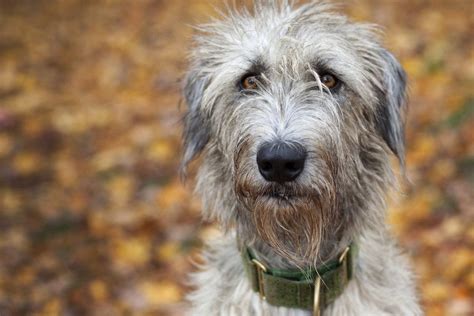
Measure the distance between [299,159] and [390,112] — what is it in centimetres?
89

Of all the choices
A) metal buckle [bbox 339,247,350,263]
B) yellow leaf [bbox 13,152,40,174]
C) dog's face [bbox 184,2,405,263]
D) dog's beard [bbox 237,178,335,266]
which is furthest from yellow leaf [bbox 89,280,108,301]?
metal buckle [bbox 339,247,350,263]

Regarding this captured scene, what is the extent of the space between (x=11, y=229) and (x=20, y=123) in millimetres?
2686

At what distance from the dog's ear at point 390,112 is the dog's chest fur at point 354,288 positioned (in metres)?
0.50

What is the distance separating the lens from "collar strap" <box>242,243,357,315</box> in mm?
3510

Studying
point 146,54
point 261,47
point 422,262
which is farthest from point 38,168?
point 261,47

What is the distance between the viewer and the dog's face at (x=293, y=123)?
3193 mm

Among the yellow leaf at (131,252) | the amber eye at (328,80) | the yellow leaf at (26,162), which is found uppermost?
the amber eye at (328,80)

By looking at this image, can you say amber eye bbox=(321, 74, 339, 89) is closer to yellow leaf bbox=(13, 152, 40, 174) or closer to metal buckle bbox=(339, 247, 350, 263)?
metal buckle bbox=(339, 247, 350, 263)

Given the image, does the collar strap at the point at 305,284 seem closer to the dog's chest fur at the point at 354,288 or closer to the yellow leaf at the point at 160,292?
the dog's chest fur at the point at 354,288

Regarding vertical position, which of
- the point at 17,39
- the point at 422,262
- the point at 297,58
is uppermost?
the point at 297,58

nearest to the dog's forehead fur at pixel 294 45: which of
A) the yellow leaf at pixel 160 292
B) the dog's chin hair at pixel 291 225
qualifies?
the dog's chin hair at pixel 291 225

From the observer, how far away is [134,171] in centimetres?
811

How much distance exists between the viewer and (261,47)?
3.55 m

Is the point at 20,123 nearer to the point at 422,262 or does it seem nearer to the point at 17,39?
the point at 17,39
